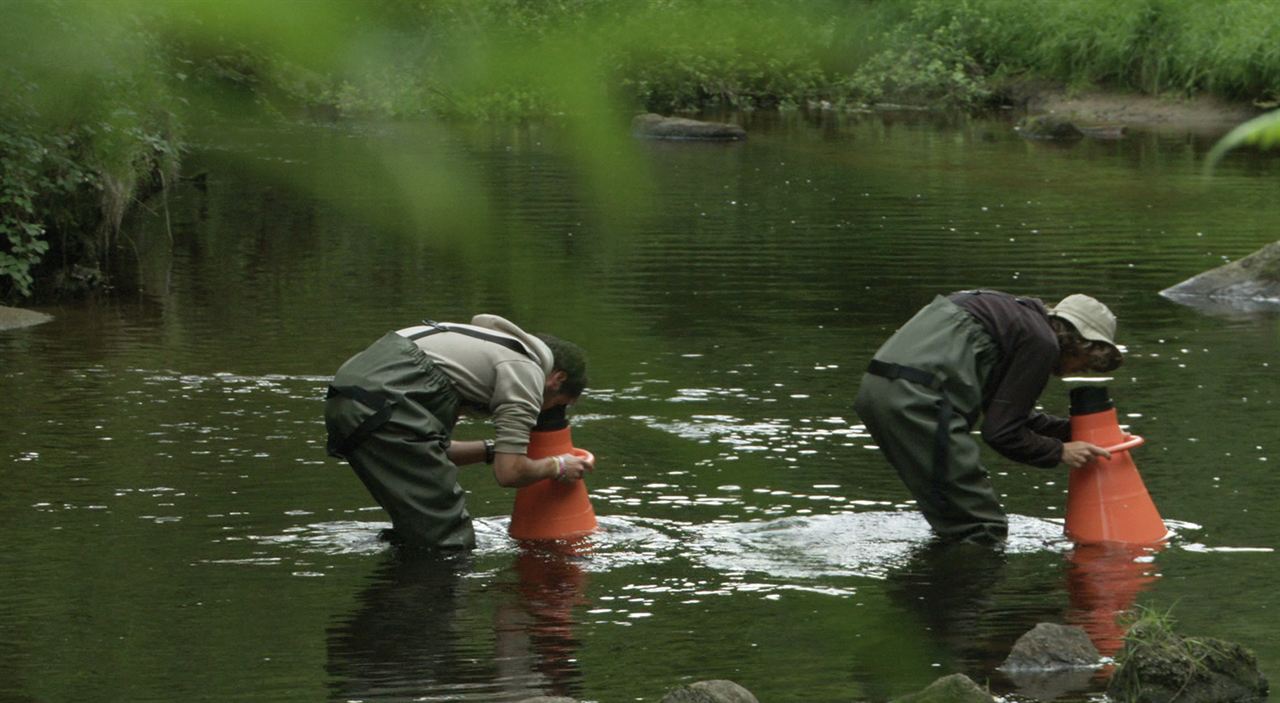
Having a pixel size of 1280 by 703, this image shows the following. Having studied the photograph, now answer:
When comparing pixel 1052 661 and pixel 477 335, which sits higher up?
pixel 477 335

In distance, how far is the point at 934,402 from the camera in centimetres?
773

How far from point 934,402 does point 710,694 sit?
273cm

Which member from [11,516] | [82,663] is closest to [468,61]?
[82,663]

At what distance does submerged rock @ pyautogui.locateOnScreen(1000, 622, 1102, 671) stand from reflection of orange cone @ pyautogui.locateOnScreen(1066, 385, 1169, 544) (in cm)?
183

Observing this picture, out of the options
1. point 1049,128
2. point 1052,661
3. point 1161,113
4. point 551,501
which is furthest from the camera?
point 1161,113

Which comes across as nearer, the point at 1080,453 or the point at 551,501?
the point at 1080,453

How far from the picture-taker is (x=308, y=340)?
14586mm

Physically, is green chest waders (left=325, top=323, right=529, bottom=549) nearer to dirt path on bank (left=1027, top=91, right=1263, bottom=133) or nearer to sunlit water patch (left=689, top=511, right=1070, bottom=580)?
sunlit water patch (left=689, top=511, right=1070, bottom=580)

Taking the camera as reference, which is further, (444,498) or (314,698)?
(444,498)

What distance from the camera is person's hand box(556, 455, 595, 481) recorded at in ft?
26.1

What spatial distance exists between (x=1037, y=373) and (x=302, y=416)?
5.10 m

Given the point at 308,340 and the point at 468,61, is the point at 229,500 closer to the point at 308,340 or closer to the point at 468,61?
the point at 308,340

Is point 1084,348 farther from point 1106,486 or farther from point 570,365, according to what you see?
point 570,365

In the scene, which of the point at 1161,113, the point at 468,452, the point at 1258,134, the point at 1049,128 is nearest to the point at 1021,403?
the point at 468,452
